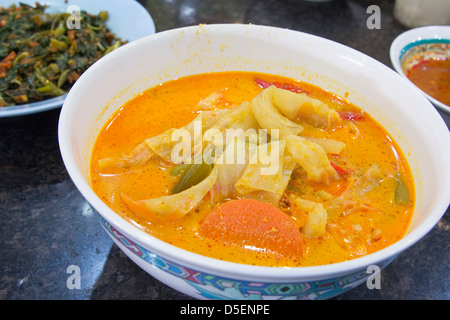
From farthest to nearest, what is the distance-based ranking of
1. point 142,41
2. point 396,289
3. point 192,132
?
point 142,41
point 192,132
point 396,289

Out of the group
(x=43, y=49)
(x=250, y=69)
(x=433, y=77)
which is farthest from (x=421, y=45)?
(x=43, y=49)

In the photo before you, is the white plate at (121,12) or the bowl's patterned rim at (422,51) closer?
the bowl's patterned rim at (422,51)

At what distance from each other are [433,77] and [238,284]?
215 centimetres

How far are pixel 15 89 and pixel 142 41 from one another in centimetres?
89

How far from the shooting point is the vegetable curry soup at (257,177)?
1.39 m

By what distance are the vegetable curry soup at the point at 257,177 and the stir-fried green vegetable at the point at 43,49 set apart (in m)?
0.71

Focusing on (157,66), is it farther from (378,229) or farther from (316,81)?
(378,229)

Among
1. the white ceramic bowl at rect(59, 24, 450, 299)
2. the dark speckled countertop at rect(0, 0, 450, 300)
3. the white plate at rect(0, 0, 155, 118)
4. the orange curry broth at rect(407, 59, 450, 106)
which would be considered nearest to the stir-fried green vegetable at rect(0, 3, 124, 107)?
the white plate at rect(0, 0, 155, 118)

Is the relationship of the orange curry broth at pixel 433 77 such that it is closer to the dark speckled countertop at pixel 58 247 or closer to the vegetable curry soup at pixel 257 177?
the dark speckled countertop at pixel 58 247

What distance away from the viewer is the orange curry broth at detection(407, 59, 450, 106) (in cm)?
250

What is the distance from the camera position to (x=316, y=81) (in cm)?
214

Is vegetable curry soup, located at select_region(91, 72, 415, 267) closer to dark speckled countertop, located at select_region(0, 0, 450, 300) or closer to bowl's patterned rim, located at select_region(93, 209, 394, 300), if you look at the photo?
bowl's patterned rim, located at select_region(93, 209, 394, 300)

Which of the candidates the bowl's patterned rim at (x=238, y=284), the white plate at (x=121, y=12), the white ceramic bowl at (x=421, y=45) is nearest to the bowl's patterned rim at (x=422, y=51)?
the white ceramic bowl at (x=421, y=45)
